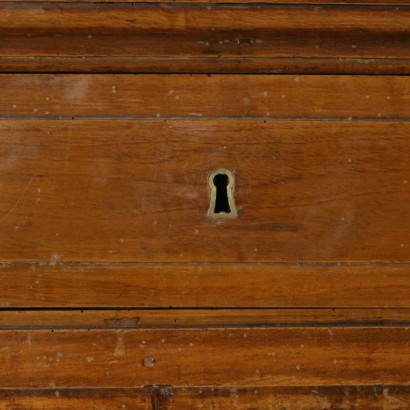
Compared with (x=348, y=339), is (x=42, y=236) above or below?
above

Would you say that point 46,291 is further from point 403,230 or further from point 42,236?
point 403,230

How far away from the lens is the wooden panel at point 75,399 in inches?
38.4

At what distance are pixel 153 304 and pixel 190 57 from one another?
0.47 metres

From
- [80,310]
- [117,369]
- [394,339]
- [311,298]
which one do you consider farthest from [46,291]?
[394,339]

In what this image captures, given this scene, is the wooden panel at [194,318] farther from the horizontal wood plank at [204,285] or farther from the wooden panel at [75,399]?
the wooden panel at [75,399]

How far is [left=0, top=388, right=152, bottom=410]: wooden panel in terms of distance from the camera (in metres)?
0.98

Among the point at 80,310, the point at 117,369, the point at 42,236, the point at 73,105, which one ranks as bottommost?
the point at 117,369

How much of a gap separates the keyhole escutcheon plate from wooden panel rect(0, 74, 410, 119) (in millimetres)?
116

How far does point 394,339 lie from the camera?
39.2 inches

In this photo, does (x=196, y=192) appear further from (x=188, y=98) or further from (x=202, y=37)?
(x=202, y=37)

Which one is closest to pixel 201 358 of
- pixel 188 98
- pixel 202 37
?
pixel 188 98

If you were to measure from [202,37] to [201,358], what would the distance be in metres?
0.60

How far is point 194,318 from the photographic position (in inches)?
38.9

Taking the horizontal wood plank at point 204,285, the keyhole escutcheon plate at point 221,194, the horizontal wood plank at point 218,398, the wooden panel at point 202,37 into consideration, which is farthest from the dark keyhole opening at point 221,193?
the horizontal wood plank at point 218,398
